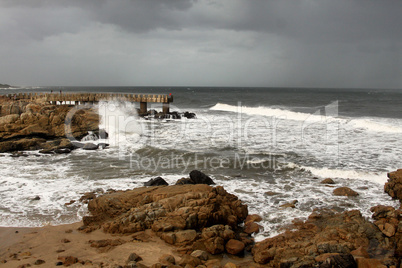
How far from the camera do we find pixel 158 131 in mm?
26281

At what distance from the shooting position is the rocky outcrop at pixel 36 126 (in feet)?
63.0

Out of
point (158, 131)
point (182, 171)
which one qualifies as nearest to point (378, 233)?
point (182, 171)

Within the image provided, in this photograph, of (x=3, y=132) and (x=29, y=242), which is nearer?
(x=29, y=242)

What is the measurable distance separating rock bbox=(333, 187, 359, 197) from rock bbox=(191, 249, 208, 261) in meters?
6.26

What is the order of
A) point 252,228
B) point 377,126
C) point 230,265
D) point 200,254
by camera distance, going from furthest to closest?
point 377,126 < point 252,228 < point 200,254 < point 230,265

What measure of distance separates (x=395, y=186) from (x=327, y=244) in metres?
5.47

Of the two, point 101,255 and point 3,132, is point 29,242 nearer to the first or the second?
point 101,255

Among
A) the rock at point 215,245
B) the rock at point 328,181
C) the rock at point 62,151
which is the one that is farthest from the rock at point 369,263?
the rock at point 62,151

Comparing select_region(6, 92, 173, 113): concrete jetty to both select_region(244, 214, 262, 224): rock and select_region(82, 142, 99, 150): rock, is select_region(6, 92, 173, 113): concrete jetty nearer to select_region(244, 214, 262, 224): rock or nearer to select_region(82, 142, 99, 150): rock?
select_region(82, 142, 99, 150): rock

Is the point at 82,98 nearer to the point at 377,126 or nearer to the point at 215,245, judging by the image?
the point at 377,126

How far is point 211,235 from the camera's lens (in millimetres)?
7844

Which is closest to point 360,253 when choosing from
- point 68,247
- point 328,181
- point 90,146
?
point 328,181

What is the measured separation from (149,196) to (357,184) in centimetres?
820

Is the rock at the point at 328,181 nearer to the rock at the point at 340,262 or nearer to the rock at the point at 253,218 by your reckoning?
the rock at the point at 253,218
